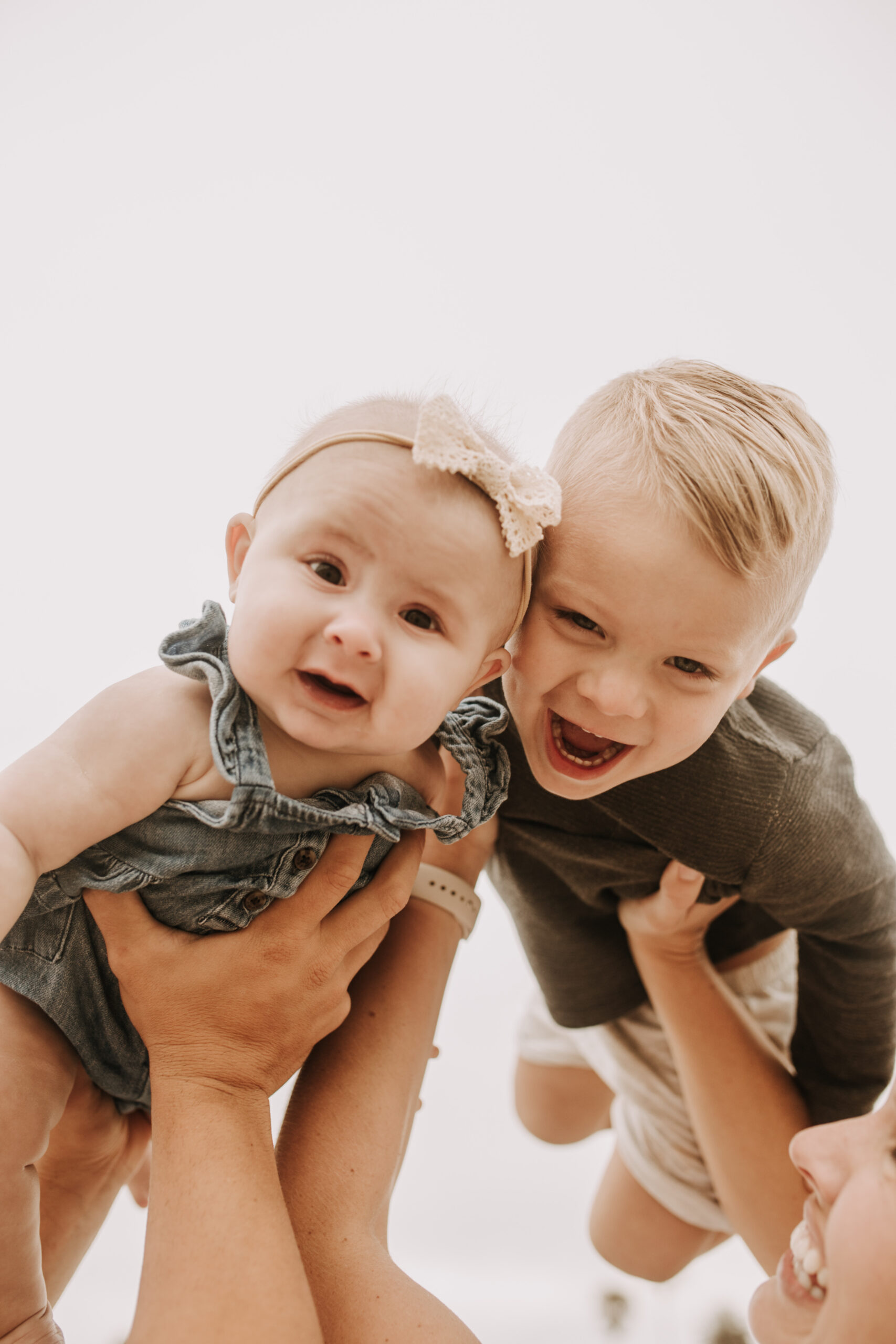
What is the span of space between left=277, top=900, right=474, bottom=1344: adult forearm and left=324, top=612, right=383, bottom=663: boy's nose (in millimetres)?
546

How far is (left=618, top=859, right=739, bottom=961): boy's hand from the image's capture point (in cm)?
136

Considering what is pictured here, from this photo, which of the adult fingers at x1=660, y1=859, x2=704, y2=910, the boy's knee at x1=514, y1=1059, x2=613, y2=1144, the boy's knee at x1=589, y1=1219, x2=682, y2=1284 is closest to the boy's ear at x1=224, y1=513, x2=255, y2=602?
the adult fingers at x1=660, y1=859, x2=704, y2=910

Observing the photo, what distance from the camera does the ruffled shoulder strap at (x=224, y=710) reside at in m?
0.88

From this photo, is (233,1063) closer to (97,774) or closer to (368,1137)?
(368,1137)

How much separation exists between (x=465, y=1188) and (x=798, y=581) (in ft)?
6.01

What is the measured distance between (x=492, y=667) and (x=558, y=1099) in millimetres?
1489

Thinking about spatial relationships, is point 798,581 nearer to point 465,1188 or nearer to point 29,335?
point 29,335

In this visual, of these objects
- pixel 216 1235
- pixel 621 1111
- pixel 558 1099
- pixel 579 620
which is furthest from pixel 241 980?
pixel 558 1099

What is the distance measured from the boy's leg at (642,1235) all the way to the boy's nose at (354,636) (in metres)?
1.62

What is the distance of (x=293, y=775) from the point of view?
0.98 metres

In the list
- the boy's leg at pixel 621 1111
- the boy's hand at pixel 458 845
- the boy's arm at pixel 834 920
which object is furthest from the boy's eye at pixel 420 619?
the boy's leg at pixel 621 1111

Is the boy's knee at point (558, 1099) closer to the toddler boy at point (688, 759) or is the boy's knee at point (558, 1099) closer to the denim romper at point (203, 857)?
the toddler boy at point (688, 759)

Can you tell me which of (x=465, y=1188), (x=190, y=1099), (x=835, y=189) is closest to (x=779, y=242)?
(x=835, y=189)

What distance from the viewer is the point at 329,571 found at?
2.97 ft
